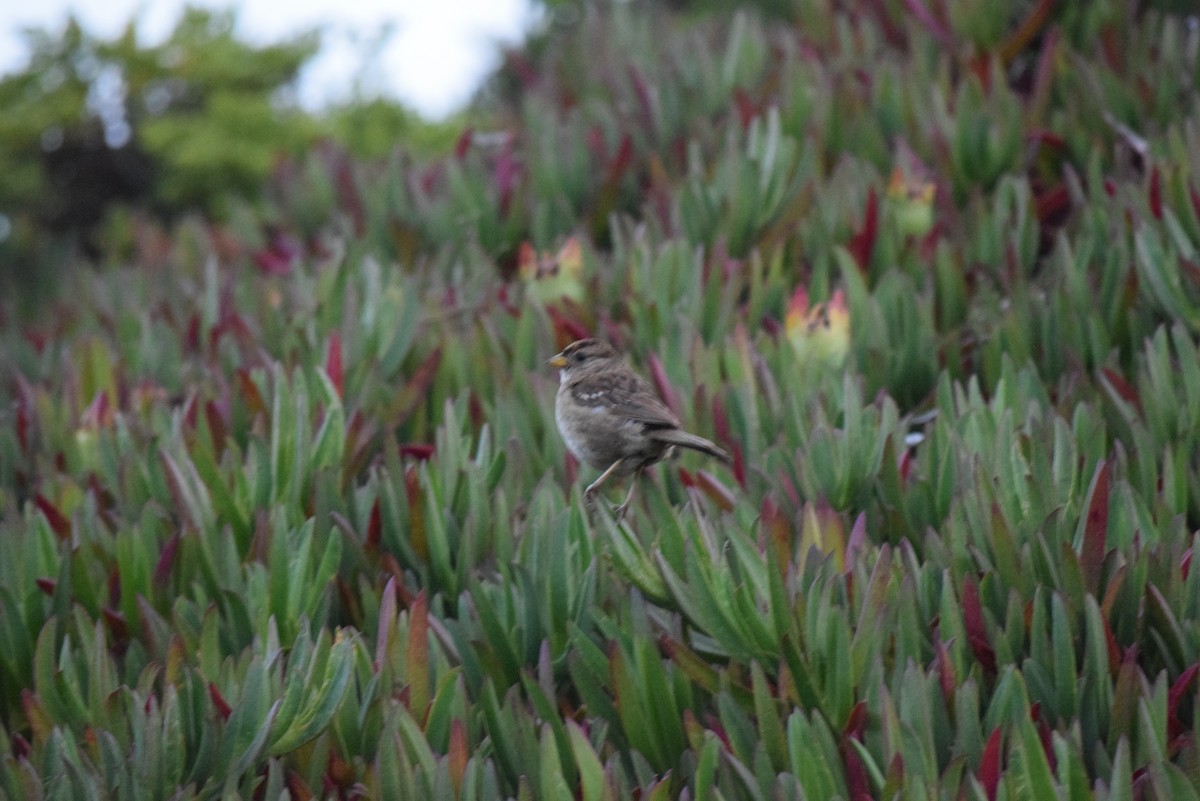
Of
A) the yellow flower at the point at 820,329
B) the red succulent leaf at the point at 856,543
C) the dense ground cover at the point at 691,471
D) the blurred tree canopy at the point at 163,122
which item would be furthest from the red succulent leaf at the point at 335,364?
the blurred tree canopy at the point at 163,122

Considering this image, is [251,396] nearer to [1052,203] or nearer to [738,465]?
[738,465]

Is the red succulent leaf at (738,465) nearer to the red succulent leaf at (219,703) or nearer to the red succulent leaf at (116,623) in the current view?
the red succulent leaf at (219,703)

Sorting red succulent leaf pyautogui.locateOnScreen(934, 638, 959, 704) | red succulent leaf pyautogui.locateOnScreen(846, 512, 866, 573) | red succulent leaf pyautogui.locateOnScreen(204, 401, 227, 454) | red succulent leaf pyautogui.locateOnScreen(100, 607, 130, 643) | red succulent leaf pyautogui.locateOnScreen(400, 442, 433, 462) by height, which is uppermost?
red succulent leaf pyautogui.locateOnScreen(204, 401, 227, 454)

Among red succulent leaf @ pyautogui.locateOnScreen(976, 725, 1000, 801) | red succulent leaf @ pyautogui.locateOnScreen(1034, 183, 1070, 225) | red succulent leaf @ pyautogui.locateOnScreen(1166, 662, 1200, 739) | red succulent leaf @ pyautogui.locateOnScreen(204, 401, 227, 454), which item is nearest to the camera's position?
red succulent leaf @ pyautogui.locateOnScreen(976, 725, 1000, 801)

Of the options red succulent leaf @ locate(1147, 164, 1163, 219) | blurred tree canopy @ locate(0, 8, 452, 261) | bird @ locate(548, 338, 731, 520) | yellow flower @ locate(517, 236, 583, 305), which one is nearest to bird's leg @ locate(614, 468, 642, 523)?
bird @ locate(548, 338, 731, 520)

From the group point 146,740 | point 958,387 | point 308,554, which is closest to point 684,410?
point 958,387

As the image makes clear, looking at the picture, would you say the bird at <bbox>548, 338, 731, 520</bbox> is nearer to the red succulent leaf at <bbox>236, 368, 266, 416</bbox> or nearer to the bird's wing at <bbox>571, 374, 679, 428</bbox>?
the bird's wing at <bbox>571, 374, 679, 428</bbox>

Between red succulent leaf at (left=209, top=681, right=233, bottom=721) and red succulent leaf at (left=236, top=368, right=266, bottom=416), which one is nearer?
red succulent leaf at (left=209, top=681, right=233, bottom=721)
